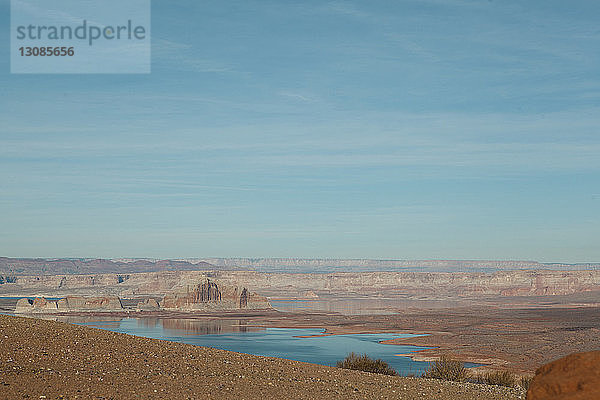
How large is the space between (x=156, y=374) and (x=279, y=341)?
2809 inches

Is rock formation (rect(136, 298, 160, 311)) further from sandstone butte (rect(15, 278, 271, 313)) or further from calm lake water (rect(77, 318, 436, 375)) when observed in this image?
calm lake water (rect(77, 318, 436, 375))

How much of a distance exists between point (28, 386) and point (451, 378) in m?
19.5

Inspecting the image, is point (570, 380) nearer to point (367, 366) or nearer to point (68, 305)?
point (367, 366)

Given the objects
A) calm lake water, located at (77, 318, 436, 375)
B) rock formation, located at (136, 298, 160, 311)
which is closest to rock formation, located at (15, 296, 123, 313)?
rock formation, located at (136, 298, 160, 311)

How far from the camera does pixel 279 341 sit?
8862 centimetres

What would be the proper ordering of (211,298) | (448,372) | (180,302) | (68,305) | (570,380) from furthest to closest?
1. (211,298)
2. (180,302)
3. (68,305)
4. (448,372)
5. (570,380)

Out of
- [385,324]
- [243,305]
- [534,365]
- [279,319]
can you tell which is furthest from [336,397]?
[243,305]

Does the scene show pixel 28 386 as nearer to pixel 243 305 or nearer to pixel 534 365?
pixel 534 365

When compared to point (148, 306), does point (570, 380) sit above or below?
above

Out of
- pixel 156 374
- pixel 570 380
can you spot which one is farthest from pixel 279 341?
pixel 570 380

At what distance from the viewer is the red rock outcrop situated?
9211 millimetres

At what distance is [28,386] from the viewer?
621 inches

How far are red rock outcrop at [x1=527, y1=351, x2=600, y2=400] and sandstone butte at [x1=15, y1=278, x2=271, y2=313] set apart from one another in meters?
149

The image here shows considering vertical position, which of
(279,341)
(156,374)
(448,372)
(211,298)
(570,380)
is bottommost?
(279,341)
